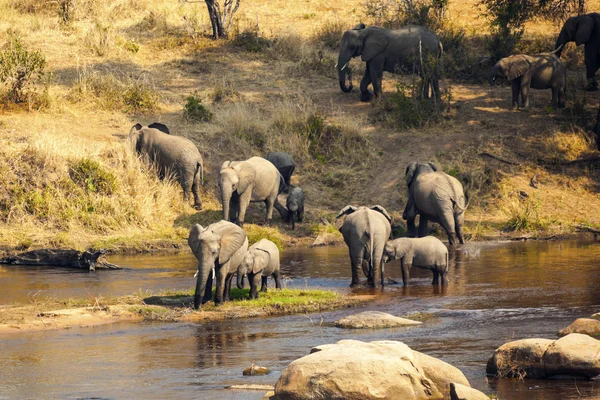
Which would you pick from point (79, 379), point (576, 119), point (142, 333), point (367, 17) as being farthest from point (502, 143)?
point (79, 379)

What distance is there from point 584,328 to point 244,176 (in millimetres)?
11213

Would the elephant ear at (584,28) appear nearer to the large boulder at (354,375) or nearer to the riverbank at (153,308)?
the riverbank at (153,308)

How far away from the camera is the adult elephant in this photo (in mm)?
30094

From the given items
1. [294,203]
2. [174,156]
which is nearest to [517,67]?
[294,203]

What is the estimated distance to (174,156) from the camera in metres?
25.2

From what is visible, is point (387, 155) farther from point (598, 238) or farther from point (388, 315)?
→ point (388, 315)

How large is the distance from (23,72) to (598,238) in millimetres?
14450

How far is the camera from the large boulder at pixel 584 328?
13.4 meters

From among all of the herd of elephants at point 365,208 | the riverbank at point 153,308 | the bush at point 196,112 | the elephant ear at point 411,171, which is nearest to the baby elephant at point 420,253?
the herd of elephants at point 365,208

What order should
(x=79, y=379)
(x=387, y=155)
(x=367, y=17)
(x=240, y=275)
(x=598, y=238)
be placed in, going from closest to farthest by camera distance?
(x=79, y=379) → (x=240, y=275) → (x=598, y=238) → (x=387, y=155) → (x=367, y=17)

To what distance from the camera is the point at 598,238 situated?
24.0 meters

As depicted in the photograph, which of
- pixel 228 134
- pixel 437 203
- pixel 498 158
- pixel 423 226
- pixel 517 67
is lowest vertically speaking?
pixel 423 226

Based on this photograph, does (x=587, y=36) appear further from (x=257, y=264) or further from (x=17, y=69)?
(x=257, y=264)

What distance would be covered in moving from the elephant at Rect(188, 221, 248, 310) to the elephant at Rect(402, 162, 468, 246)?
7073mm
